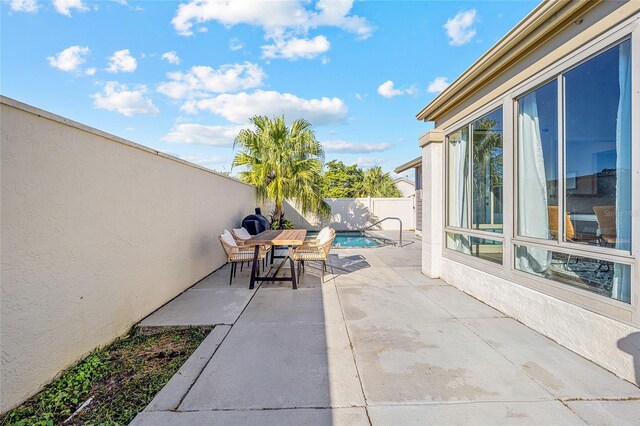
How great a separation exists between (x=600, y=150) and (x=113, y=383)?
15.1 feet

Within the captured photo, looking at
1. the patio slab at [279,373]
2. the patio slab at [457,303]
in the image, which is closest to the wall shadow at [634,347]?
the patio slab at [457,303]

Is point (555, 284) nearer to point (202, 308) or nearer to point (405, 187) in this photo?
point (202, 308)

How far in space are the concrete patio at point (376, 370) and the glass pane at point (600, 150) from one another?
120cm

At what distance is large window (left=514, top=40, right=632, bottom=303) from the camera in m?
2.40

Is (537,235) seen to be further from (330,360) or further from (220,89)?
→ (220,89)

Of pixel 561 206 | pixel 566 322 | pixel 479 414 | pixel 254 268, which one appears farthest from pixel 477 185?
pixel 254 268

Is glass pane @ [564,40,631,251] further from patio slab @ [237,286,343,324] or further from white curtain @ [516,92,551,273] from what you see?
patio slab @ [237,286,343,324]

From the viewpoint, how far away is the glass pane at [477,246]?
12.9 feet

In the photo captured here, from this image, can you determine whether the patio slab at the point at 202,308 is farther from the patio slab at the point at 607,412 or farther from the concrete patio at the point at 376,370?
the patio slab at the point at 607,412

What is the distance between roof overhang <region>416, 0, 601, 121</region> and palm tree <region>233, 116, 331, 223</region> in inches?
225

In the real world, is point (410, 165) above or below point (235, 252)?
above

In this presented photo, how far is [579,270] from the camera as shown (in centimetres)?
278

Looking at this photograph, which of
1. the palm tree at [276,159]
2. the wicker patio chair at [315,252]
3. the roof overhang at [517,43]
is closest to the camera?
the roof overhang at [517,43]

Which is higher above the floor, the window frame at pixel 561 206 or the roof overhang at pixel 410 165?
the roof overhang at pixel 410 165
